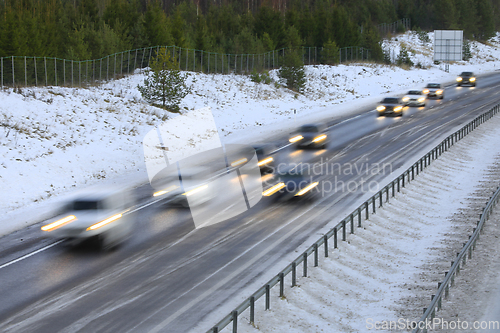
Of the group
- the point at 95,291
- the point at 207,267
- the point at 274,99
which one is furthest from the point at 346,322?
the point at 274,99

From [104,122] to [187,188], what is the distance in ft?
45.1

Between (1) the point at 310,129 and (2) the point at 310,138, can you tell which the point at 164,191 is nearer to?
(2) the point at 310,138

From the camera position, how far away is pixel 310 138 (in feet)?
94.8

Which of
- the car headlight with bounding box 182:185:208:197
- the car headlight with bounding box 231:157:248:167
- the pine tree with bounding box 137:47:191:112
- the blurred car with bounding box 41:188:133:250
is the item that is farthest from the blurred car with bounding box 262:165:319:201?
the pine tree with bounding box 137:47:191:112

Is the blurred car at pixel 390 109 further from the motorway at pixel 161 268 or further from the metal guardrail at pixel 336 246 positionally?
the motorway at pixel 161 268

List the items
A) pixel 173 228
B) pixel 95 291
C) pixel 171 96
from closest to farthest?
pixel 95 291, pixel 173 228, pixel 171 96

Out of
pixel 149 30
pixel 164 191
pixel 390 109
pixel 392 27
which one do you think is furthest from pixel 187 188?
pixel 392 27

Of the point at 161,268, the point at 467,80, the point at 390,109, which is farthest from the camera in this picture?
the point at 467,80

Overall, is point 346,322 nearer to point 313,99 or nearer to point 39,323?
Answer: point 39,323

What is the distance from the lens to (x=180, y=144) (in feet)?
100

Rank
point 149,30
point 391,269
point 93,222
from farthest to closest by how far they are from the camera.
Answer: point 149,30
point 93,222
point 391,269

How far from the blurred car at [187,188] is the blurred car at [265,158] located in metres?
3.96

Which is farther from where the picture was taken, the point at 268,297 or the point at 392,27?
the point at 392,27

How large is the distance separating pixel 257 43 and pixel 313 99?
34.6 feet
